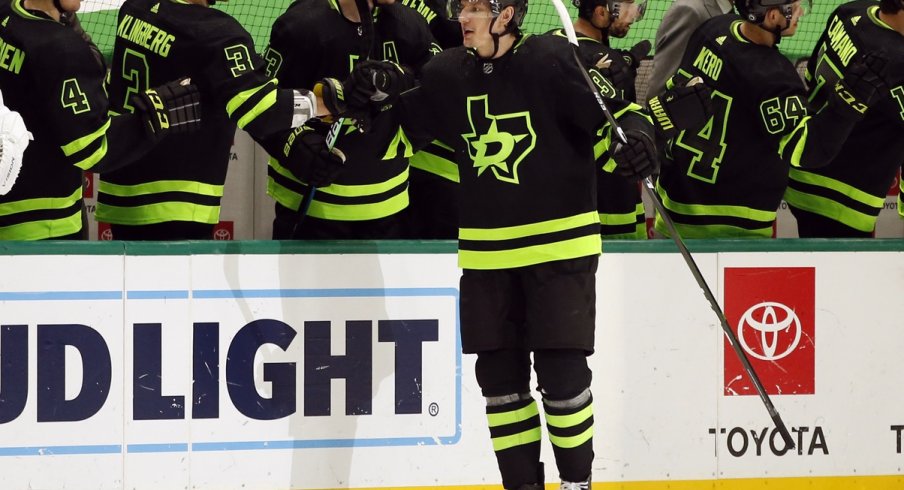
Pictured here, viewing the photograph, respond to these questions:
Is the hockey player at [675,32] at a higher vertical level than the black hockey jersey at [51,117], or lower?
higher

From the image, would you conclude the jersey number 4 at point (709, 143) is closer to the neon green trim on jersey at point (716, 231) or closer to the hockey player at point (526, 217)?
the neon green trim on jersey at point (716, 231)

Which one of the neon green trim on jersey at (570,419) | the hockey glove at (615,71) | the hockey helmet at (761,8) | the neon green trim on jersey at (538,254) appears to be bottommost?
the neon green trim on jersey at (570,419)

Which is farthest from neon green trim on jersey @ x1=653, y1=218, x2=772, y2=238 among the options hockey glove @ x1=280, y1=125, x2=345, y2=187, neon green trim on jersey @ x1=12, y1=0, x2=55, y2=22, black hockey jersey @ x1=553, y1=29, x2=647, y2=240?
neon green trim on jersey @ x1=12, y1=0, x2=55, y2=22

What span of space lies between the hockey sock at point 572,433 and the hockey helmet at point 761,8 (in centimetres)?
136

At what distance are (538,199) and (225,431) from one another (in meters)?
1.15

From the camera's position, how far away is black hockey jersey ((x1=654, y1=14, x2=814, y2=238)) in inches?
167

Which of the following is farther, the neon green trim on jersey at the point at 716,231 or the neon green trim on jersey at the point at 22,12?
the neon green trim on jersey at the point at 716,231

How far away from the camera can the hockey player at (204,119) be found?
3.86 m

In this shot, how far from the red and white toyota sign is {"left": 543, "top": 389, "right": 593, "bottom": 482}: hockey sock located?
0.75 meters

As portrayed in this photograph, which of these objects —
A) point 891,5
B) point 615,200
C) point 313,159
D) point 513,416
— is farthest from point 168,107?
point 891,5

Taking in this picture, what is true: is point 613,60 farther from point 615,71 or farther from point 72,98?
point 72,98

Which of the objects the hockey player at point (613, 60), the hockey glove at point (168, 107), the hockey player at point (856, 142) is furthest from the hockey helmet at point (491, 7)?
the hockey player at point (856, 142)

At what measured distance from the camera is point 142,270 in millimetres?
3889

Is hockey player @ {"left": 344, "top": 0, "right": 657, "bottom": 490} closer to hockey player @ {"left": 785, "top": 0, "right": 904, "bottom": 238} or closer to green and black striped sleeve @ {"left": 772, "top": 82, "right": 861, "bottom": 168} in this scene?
green and black striped sleeve @ {"left": 772, "top": 82, "right": 861, "bottom": 168}
